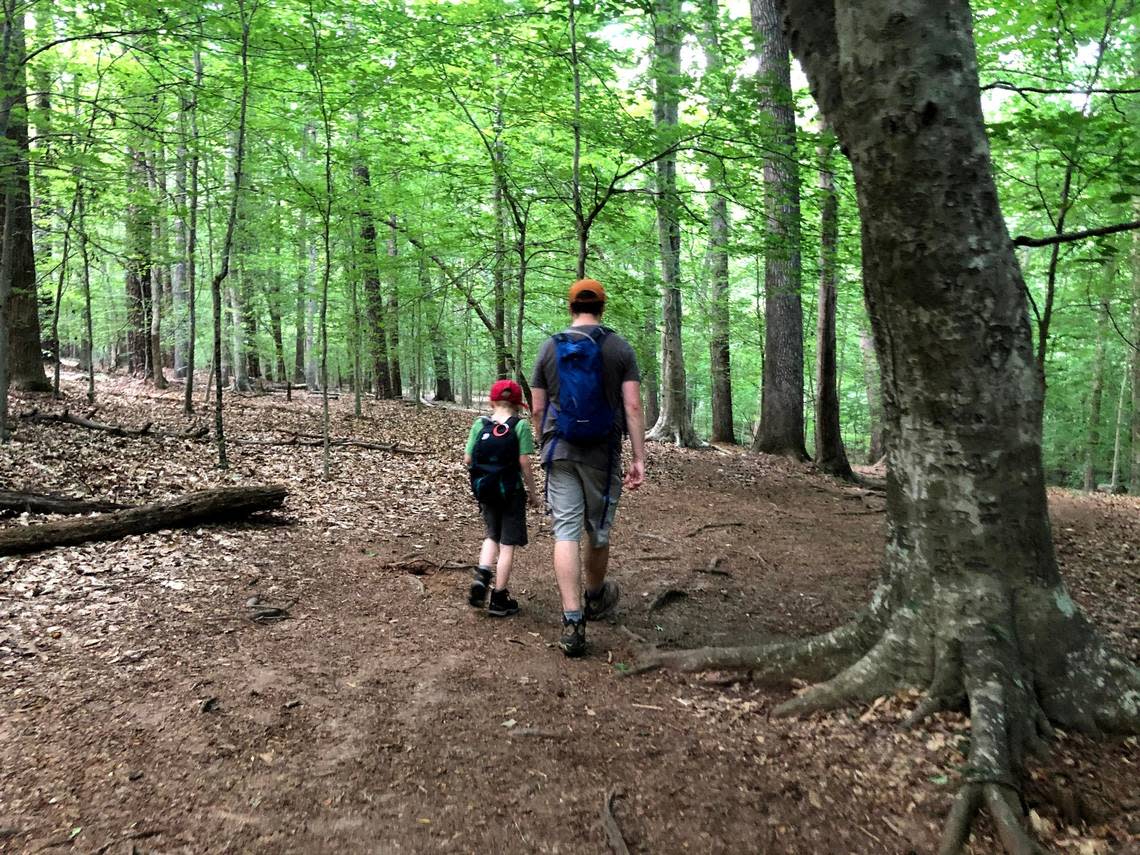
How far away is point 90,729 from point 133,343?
2170cm

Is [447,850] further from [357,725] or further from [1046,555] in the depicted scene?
[1046,555]

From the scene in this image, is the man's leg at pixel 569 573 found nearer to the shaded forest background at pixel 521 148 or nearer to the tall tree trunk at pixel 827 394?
the shaded forest background at pixel 521 148

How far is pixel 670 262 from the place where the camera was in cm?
1142

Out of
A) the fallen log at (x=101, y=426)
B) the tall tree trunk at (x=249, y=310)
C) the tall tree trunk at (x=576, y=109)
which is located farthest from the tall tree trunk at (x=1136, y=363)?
the tall tree trunk at (x=249, y=310)

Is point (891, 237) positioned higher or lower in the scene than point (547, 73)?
lower

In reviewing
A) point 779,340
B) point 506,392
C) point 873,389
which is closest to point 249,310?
point 779,340

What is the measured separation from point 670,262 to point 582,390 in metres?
8.28

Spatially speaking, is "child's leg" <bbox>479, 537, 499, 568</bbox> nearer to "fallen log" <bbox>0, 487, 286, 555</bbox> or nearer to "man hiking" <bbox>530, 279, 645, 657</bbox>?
"man hiking" <bbox>530, 279, 645, 657</bbox>

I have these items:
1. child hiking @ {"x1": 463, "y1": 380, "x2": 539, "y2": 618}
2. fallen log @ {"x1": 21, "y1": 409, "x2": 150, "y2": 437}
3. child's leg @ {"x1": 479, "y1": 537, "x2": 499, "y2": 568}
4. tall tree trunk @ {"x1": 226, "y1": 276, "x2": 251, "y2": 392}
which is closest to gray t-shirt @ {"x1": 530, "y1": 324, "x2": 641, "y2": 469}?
child hiking @ {"x1": 463, "y1": 380, "x2": 539, "y2": 618}

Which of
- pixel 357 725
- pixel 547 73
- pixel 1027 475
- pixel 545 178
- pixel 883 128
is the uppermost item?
pixel 547 73

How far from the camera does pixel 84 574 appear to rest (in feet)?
15.4

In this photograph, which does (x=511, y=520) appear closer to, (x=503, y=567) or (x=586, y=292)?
(x=503, y=567)

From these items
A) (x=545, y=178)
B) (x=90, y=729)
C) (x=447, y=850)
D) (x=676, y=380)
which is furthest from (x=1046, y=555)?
(x=676, y=380)

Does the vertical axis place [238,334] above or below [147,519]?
above
